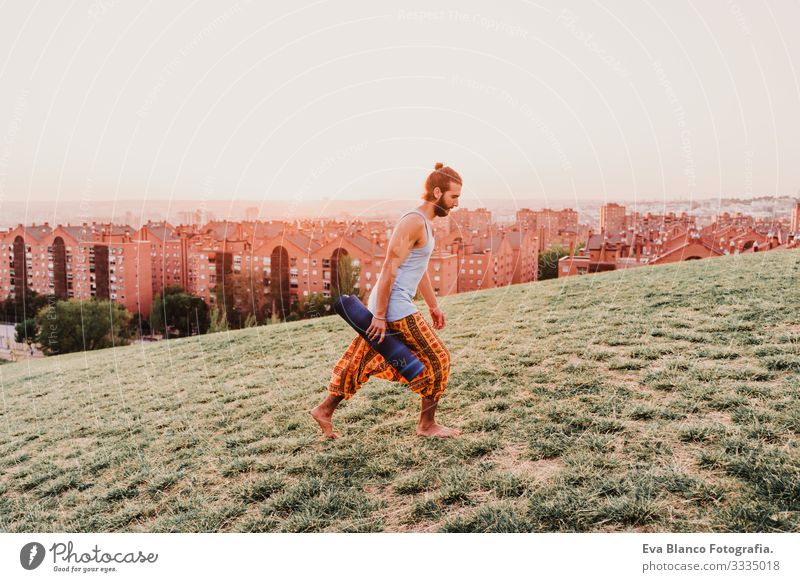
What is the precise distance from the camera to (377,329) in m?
3.44

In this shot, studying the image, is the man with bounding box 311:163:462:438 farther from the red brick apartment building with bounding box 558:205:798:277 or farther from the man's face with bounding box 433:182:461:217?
the red brick apartment building with bounding box 558:205:798:277

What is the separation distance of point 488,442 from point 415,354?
0.75 meters

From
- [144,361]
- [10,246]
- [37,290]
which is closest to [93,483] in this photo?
[144,361]

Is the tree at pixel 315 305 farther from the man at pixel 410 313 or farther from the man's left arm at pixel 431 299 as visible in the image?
the man at pixel 410 313

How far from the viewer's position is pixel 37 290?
2278 centimetres

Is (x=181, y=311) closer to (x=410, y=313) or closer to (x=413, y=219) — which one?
(x=410, y=313)

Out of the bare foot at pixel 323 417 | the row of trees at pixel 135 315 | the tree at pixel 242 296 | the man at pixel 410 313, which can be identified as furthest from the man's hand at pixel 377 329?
the tree at pixel 242 296

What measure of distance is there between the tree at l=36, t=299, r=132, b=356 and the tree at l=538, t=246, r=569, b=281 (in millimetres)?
21496

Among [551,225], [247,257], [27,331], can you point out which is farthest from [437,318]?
[27,331]

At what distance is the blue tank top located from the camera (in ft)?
11.3

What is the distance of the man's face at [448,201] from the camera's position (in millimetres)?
3398

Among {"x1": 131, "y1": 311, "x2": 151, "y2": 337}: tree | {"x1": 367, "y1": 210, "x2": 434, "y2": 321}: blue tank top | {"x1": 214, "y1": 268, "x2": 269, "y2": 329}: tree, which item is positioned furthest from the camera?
{"x1": 131, "y1": 311, "x2": 151, "y2": 337}: tree

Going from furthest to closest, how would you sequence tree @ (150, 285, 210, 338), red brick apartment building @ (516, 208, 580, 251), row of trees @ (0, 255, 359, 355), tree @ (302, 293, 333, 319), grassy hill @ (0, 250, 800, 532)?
tree @ (150, 285, 210, 338) < row of trees @ (0, 255, 359, 355) < tree @ (302, 293, 333, 319) < red brick apartment building @ (516, 208, 580, 251) < grassy hill @ (0, 250, 800, 532)

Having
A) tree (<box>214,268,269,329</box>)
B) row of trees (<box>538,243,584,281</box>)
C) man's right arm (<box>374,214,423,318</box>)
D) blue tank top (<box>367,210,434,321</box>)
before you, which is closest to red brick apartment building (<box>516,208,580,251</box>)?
row of trees (<box>538,243,584,281</box>)
